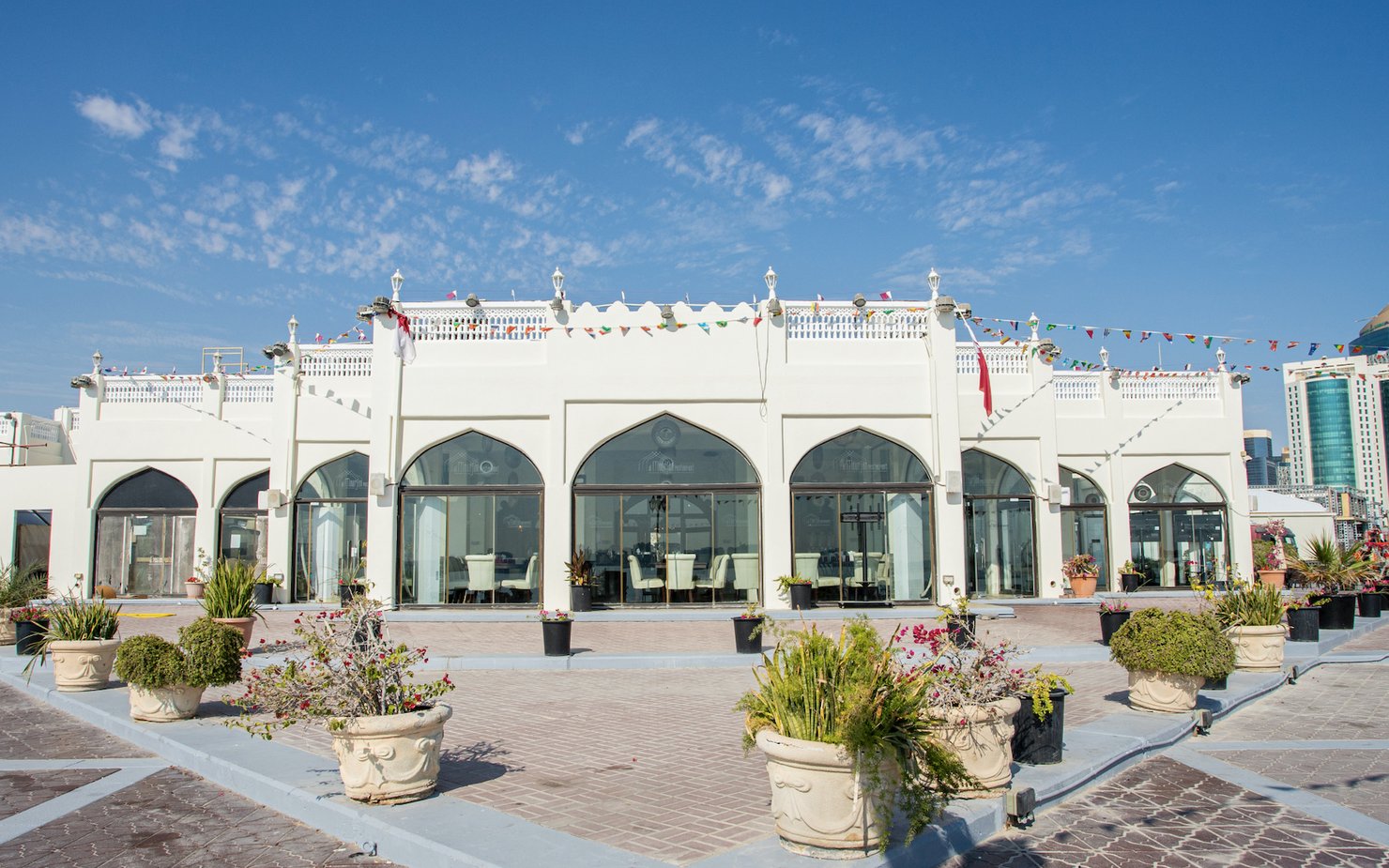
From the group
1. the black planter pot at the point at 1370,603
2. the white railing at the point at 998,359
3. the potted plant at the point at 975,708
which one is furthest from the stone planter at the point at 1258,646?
the white railing at the point at 998,359

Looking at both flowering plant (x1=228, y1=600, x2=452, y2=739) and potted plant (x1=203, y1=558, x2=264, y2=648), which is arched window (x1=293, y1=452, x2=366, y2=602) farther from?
flowering plant (x1=228, y1=600, x2=452, y2=739)

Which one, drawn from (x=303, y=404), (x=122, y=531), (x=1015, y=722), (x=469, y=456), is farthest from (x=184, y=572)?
(x=1015, y=722)

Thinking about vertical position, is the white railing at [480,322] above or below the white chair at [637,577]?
above

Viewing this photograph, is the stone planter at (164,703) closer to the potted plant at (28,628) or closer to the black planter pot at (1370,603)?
the potted plant at (28,628)

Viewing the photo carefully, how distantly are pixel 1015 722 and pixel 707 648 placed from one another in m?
7.89

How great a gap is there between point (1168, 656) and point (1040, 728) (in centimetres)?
262

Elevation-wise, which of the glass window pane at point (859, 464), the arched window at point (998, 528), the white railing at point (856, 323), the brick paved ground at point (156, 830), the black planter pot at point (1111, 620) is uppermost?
the white railing at point (856, 323)

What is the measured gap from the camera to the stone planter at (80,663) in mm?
11023

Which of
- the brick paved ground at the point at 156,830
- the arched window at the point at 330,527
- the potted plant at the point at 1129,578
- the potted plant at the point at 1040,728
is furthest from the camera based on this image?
the potted plant at the point at 1129,578

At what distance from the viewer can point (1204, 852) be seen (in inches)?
223

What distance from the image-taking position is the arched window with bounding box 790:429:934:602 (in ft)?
66.5

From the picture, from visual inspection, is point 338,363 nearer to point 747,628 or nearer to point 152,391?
point 152,391

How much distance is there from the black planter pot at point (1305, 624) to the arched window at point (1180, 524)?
1011 centimetres

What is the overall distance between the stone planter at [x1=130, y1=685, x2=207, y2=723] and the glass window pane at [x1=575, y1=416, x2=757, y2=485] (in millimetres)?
11410
